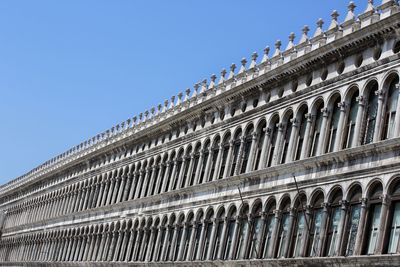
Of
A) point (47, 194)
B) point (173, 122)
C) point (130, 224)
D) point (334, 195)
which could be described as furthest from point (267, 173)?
point (47, 194)

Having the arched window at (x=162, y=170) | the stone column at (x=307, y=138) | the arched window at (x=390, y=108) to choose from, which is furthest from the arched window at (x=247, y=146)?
the arched window at (x=162, y=170)

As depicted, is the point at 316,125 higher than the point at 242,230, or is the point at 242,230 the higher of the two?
the point at 316,125

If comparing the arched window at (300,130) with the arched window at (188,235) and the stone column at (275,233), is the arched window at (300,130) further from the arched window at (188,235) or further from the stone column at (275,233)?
the arched window at (188,235)

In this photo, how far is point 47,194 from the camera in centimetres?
6481

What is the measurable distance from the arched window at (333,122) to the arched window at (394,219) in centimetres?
422

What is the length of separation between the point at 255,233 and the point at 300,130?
14.7ft

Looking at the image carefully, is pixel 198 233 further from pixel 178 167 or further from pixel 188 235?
pixel 178 167

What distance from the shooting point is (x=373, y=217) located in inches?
987

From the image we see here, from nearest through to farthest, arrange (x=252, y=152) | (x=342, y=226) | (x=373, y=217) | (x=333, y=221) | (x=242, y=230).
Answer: (x=373, y=217)
(x=342, y=226)
(x=333, y=221)
(x=242, y=230)
(x=252, y=152)

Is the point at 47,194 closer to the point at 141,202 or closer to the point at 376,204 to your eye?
the point at 141,202

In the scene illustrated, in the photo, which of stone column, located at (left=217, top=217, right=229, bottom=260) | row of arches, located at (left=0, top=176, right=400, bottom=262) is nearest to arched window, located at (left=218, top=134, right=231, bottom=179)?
row of arches, located at (left=0, top=176, right=400, bottom=262)

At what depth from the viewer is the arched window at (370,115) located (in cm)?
2636

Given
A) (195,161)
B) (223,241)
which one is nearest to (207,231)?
(223,241)

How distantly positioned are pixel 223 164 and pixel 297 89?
21.8ft
